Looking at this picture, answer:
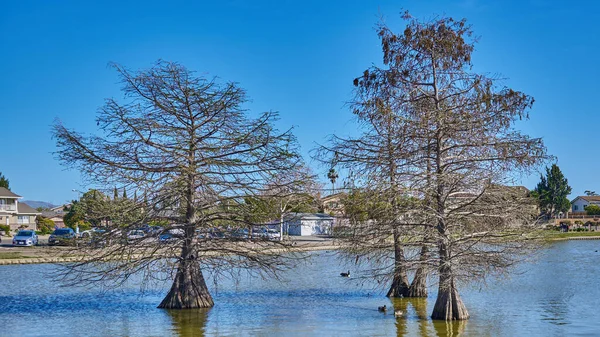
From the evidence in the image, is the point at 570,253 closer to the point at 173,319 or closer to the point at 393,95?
the point at 393,95

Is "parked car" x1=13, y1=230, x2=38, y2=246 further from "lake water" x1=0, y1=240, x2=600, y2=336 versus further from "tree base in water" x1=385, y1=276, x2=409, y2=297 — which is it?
"tree base in water" x1=385, y1=276, x2=409, y2=297

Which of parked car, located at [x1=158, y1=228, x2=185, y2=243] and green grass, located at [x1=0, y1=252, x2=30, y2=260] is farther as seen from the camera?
green grass, located at [x1=0, y1=252, x2=30, y2=260]

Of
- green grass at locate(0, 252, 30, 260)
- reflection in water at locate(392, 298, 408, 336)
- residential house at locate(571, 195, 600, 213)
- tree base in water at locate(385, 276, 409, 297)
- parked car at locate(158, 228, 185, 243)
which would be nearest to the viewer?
reflection in water at locate(392, 298, 408, 336)

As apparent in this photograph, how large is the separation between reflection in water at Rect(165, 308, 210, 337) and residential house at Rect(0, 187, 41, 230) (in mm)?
67237

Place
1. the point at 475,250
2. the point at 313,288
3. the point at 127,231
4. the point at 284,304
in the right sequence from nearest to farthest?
1. the point at 475,250
2. the point at 127,231
3. the point at 284,304
4. the point at 313,288

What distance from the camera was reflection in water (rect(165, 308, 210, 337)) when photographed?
64.5 feet

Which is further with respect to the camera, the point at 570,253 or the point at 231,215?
the point at 570,253

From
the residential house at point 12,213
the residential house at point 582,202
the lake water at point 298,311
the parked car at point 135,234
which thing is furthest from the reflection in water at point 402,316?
the residential house at point 582,202

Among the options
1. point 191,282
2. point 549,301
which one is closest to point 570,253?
point 549,301

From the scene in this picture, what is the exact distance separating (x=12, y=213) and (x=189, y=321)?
70.7 meters

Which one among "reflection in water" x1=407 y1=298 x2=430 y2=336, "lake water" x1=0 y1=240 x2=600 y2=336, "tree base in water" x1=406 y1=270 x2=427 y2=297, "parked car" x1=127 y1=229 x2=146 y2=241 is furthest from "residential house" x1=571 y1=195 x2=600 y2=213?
"parked car" x1=127 y1=229 x2=146 y2=241

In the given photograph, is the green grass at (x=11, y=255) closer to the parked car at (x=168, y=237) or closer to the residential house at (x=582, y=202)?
the parked car at (x=168, y=237)

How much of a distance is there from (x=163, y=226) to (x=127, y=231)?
1363 mm

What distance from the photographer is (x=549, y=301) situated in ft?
83.6
